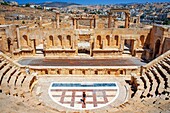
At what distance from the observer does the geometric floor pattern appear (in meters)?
13.2

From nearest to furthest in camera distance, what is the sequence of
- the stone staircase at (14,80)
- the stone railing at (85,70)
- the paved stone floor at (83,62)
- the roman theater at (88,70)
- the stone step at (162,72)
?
the roman theater at (88,70) < the stone staircase at (14,80) < the stone step at (162,72) < the stone railing at (85,70) < the paved stone floor at (83,62)

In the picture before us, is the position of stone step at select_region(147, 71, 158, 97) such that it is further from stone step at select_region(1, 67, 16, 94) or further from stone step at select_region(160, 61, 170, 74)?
stone step at select_region(1, 67, 16, 94)

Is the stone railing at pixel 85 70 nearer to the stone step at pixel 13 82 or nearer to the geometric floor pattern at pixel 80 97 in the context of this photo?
the stone step at pixel 13 82

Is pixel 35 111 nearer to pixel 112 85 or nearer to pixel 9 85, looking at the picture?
pixel 9 85

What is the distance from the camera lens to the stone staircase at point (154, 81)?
1243 centimetres

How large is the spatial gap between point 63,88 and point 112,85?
4554 millimetres

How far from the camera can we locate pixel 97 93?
14.9 meters

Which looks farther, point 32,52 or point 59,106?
point 32,52

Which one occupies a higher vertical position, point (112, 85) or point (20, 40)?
point (20, 40)

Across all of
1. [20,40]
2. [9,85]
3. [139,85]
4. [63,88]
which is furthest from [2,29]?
[139,85]

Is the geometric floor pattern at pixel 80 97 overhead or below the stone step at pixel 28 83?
below

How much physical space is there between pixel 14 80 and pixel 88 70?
7.30 meters

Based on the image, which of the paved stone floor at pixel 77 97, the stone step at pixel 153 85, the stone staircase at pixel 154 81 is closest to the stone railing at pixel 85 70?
the paved stone floor at pixel 77 97

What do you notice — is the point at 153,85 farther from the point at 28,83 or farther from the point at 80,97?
the point at 28,83
